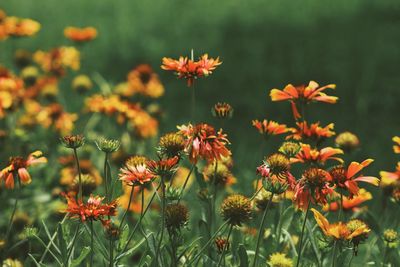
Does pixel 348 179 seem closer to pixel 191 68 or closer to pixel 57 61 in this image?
pixel 191 68

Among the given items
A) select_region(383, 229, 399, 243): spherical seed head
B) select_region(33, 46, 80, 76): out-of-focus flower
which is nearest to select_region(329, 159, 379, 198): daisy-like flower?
select_region(383, 229, 399, 243): spherical seed head

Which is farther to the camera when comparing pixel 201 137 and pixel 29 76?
pixel 29 76

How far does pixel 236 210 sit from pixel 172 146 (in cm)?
22

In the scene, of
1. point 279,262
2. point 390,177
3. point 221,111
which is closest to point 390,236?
point 390,177

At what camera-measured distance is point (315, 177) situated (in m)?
1.66

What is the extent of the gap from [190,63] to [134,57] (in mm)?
3485

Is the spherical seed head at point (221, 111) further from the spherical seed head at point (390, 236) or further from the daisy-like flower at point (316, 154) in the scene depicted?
the spherical seed head at point (390, 236)

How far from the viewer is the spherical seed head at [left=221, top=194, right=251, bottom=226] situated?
174cm

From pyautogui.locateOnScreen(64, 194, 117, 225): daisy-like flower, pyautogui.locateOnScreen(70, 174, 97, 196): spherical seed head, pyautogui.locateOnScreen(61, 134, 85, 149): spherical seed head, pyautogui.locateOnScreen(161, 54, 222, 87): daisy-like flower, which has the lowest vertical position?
pyautogui.locateOnScreen(70, 174, 97, 196): spherical seed head

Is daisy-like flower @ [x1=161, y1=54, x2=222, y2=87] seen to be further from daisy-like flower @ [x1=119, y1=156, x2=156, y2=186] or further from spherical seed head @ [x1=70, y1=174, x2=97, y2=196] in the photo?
spherical seed head @ [x1=70, y1=174, x2=97, y2=196]

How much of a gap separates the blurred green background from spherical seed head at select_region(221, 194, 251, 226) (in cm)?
175

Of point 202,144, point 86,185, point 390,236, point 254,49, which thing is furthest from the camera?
point 254,49

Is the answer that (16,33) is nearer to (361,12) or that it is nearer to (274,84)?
(274,84)

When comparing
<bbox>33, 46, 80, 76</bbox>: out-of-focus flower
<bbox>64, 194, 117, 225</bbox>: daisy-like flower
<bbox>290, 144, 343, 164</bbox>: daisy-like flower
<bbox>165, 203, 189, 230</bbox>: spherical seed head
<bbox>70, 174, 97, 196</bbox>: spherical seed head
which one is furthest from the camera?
<bbox>33, 46, 80, 76</bbox>: out-of-focus flower
